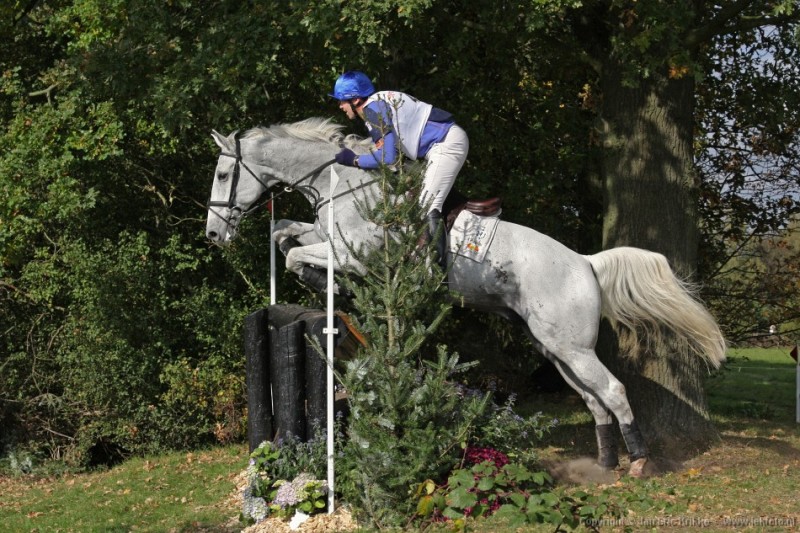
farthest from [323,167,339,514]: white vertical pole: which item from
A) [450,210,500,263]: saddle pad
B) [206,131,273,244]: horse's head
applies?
[206,131,273,244]: horse's head

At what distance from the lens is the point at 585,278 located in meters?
7.60

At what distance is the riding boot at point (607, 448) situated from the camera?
766 cm

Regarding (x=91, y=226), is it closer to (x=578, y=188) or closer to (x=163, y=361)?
(x=163, y=361)

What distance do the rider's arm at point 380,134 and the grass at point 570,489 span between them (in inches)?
98.4

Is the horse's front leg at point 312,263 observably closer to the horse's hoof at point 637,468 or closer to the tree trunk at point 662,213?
the horse's hoof at point 637,468

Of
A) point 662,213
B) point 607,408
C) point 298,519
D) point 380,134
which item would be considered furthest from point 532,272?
point 298,519

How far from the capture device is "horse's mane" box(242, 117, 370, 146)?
7.88 m

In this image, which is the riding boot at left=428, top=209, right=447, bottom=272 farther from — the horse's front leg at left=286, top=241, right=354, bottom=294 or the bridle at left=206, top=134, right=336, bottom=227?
the bridle at left=206, top=134, right=336, bottom=227

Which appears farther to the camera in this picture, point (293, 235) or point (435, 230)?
point (293, 235)

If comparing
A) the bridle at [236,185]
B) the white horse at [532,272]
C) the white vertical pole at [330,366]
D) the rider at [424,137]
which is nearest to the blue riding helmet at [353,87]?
the rider at [424,137]

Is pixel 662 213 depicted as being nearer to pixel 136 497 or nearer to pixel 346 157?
pixel 346 157

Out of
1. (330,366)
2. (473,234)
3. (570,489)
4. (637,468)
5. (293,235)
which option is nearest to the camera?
(330,366)

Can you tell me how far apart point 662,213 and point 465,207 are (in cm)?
242

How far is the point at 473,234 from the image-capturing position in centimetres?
737
